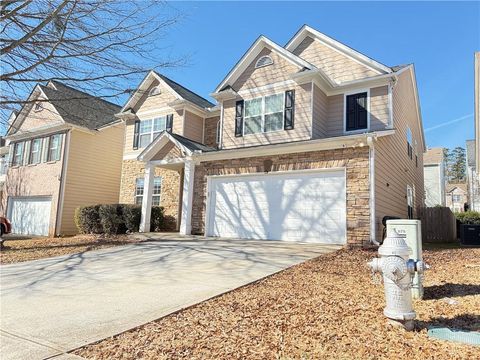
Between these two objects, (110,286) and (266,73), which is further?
(266,73)

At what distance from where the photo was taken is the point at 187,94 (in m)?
18.4

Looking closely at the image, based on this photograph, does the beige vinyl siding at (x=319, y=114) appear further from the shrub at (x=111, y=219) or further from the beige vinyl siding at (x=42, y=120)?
the beige vinyl siding at (x=42, y=120)

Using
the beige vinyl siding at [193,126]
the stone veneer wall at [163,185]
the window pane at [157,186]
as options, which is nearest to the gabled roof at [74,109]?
the stone veneer wall at [163,185]

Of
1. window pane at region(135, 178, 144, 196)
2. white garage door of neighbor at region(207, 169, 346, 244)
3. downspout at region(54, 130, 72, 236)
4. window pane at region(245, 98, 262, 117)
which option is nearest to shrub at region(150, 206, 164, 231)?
window pane at region(135, 178, 144, 196)

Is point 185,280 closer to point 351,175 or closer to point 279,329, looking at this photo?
point 279,329

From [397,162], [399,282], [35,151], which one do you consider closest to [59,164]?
[35,151]

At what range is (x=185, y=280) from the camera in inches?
238

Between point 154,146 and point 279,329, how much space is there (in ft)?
40.0

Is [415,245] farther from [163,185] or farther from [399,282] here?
[163,185]

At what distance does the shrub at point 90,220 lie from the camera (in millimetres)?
15578

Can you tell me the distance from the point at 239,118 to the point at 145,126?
649 centimetres

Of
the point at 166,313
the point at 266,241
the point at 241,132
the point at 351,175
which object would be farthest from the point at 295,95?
the point at 166,313

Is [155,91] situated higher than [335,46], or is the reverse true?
[335,46]

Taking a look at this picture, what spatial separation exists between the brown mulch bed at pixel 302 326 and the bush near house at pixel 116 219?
10.9m
